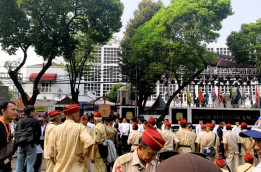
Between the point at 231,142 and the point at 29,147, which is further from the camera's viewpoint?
the point at 231,142

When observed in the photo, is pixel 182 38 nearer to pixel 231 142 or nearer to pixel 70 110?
pixel 231 142

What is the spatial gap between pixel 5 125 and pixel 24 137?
197 cm

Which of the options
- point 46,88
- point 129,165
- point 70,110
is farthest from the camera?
point 46,88

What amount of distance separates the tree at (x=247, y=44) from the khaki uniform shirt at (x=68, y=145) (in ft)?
66.2

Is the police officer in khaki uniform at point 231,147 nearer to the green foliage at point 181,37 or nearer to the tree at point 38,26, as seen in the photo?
the green foliage at point 181,37

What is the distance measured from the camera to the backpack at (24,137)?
577 centimetres

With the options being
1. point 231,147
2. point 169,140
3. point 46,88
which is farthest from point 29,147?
point 46,88

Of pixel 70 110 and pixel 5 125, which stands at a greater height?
pixel 70 110

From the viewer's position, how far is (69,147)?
4078 mm

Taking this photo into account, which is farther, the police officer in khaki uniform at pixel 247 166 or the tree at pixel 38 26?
the tree at pixel 38 26

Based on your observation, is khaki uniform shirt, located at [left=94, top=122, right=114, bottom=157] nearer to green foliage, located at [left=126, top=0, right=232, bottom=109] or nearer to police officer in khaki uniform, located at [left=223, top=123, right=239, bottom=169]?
police officer in khaki uniform, located at [left=223, top=123, right=239, bottom=169]

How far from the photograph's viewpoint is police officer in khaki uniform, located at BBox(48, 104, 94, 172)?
407cm

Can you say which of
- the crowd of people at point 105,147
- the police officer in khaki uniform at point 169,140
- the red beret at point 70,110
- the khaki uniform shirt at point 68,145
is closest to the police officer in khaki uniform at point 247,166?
the crowd of people at point 105,147

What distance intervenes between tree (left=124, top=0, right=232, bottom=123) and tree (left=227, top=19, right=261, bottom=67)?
343 cm
